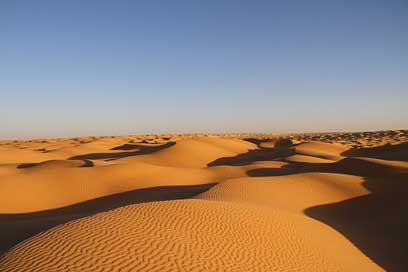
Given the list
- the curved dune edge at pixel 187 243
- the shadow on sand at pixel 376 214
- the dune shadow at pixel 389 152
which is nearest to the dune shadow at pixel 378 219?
the shadow on sand at pixel 376 214

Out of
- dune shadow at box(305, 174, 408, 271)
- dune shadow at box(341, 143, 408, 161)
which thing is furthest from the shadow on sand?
dune shadow at box(341, 143, 408, 161)

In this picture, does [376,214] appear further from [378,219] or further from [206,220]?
[206,220]

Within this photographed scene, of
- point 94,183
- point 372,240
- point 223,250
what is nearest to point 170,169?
point 94,183

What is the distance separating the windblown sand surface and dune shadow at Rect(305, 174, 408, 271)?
0.03 meters

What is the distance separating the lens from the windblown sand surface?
596 centimetres

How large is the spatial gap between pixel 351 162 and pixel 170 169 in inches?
299

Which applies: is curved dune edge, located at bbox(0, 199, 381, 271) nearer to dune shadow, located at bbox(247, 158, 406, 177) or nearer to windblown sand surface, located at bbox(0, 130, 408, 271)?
windblown sand surface, located at bbox(0, 130, 408, 271)

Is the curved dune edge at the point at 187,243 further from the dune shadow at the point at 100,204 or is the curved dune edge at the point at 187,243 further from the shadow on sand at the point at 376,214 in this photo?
the dune shadow at the point at 100,204

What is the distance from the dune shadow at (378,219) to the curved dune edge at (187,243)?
0.68 meters

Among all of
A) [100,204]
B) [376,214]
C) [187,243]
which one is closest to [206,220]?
[187,243]

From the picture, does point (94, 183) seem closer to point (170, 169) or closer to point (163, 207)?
point (170, 169)

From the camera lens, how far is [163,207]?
871cm

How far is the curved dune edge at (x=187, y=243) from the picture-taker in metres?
5.63

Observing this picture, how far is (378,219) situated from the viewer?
37.0 ft
